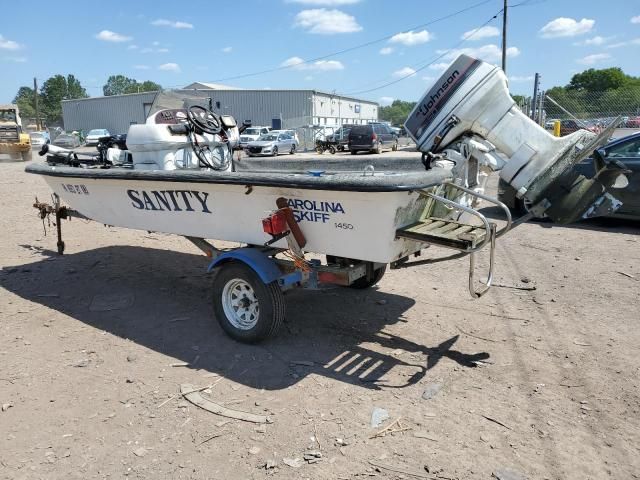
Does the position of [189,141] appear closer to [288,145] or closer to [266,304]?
[266,304]

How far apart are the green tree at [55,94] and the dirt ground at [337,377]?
283ft

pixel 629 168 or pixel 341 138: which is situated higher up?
pixel 341 138

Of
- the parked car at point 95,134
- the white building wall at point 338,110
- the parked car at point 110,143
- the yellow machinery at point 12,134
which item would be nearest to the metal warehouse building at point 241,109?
the white building wall at point 338,110

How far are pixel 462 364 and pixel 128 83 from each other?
370ft

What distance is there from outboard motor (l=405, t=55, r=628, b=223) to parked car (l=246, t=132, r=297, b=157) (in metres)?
21.6

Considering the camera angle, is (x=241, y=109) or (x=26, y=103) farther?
(x=26, y=103)

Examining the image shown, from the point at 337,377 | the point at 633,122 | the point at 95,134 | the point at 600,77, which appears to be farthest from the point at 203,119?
Result: the point at 600,77

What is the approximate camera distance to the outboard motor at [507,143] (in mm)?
3838

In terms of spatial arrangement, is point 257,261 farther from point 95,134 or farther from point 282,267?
point 95,134

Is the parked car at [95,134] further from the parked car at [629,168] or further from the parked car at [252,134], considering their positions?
the parked car at [629,168]

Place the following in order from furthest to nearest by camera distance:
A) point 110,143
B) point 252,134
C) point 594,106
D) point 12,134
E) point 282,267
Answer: point 252,134
point 12,134
point 594,106
point 110,143
point 282,267

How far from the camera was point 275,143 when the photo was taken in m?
27.9

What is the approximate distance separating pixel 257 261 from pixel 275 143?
24.6m

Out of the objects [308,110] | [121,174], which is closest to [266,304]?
[121,174]
